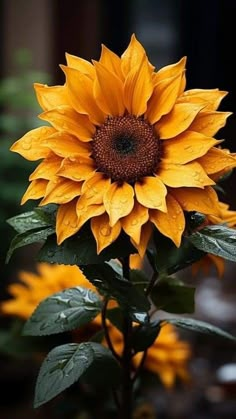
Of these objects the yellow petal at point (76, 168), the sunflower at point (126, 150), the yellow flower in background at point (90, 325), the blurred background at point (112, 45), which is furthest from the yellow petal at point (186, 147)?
the blurred background at point (112, 45)

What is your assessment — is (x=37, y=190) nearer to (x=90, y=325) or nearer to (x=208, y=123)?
(x=208, y=123)

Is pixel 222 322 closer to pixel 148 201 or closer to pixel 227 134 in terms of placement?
pixel 227 134

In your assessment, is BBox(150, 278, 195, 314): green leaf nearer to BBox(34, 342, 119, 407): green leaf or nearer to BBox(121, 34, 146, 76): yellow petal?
BBox(34, 342, 119, 407): green leaf

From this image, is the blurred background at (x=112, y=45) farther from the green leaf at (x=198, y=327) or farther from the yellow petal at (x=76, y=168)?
the yellow petal at (x=76, y=168)

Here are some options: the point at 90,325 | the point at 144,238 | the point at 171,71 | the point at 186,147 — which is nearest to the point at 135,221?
the point at 144,238

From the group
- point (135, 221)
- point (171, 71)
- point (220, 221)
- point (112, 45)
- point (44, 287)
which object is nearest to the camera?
point (135, 221)

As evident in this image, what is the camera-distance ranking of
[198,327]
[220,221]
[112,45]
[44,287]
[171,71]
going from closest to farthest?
[171,71] < [220,221] < [198,327] < [44,287] < [112,45]
